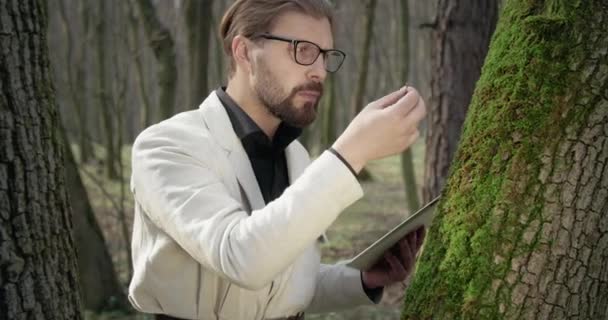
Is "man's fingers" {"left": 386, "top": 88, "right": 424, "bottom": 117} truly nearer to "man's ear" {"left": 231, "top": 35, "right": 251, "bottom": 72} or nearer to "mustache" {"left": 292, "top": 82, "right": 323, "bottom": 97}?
"mustache" {"left": 292, "top": 82, "right": 323, "bottom": 97}

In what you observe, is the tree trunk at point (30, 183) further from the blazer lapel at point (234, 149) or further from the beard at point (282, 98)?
the beard at point (282, 98)

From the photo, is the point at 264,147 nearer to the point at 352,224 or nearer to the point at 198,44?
the point at 198,44

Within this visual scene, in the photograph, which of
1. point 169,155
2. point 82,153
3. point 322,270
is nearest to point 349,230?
point 82,153

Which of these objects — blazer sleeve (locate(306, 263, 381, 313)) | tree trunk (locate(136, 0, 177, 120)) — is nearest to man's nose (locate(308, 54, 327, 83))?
blazer sleeve (locate(306, 263, 381, 313))

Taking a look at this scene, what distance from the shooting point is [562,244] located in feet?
5.36

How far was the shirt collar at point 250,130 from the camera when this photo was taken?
7.13 ft

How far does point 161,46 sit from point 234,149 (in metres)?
5.74

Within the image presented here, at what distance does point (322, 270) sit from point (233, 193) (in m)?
0.67

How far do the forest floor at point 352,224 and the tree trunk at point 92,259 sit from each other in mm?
166

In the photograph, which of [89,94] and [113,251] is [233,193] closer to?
[113,251]

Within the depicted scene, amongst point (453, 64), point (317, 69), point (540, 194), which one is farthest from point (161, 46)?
point (540, 194)

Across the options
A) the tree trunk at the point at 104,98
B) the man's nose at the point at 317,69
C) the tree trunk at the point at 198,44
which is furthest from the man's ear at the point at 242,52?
the tree trunk at the point at 104,98

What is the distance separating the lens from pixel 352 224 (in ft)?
40.1

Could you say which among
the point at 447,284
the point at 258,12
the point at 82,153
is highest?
the point at 258,12
